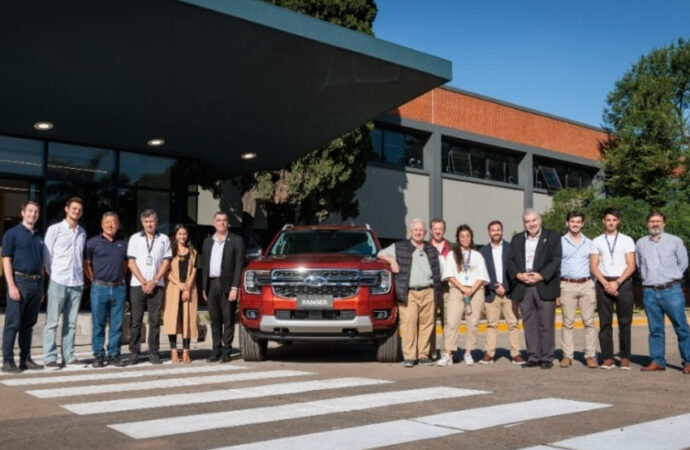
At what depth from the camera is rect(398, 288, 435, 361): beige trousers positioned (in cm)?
936

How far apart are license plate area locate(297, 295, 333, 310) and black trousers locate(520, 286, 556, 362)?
2.45 meters

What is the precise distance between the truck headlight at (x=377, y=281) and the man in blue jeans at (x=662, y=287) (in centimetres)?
313

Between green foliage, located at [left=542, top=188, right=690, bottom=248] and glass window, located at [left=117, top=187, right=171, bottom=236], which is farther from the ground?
green foliage, located at [left=542, top=188, right=690, bottom=248]

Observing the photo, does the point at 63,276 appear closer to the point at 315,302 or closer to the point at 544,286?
the point at 315,302

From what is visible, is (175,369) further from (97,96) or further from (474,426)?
(97,96)

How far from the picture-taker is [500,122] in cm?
3425

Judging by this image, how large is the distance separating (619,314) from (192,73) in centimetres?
732

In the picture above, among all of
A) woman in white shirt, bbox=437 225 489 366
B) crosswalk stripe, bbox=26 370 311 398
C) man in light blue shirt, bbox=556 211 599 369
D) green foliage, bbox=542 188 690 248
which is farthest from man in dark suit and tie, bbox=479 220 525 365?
green foliage, bbox=542 188 690 248

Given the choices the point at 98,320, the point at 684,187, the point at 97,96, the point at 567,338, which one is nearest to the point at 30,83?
the point at 97,96

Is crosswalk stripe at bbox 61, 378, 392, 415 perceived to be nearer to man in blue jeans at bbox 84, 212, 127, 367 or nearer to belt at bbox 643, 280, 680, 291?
man in blue jeans at bbox 84, 212, 127, 367

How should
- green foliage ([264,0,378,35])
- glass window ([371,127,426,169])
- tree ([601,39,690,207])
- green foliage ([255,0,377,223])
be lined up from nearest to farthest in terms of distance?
1. green foliage ([264,0,378,35])
2. green foliage ([255,0,377,223])
3. glass window ([371,127,426,169])
4. tree ([601,39,690,207])

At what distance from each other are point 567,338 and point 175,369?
4.83 metres

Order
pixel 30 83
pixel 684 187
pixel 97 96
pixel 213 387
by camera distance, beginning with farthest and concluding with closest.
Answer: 1. pixel 684 187
2. pixel 97 96
3. pixel 30 83
4. pixel 213 387

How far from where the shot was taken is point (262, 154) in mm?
18016
